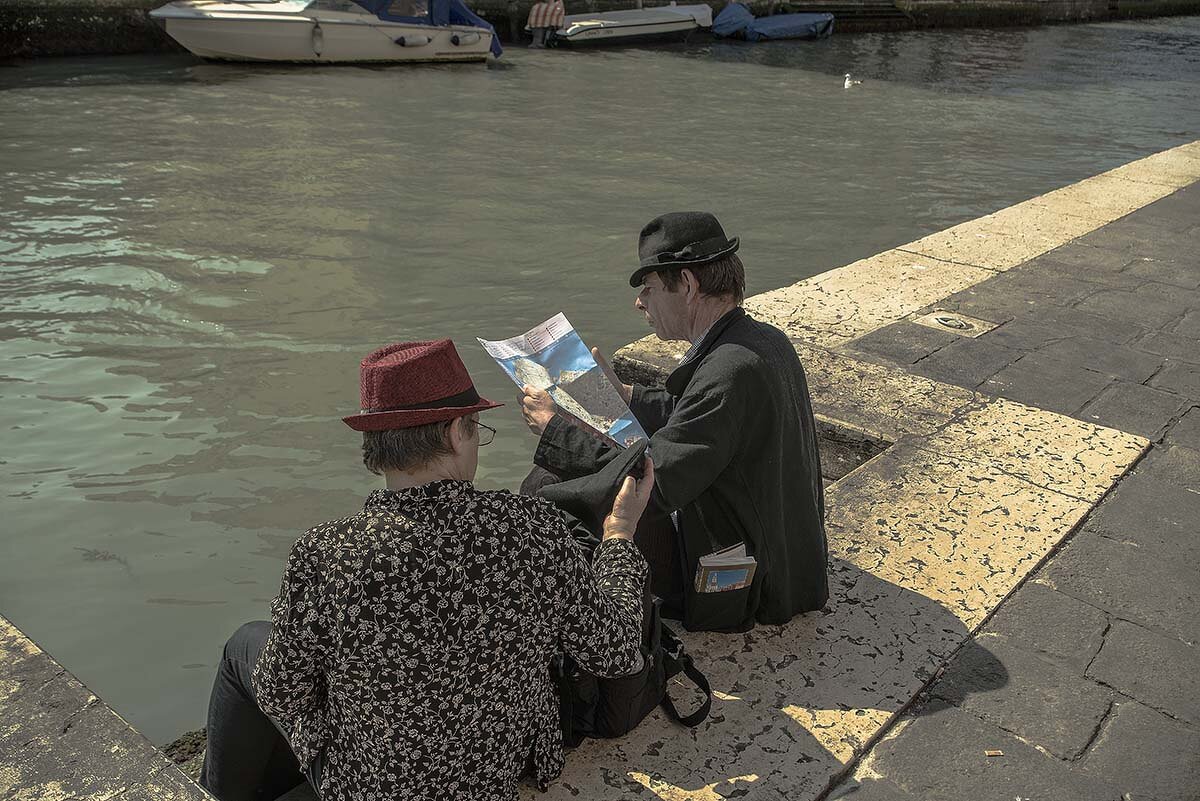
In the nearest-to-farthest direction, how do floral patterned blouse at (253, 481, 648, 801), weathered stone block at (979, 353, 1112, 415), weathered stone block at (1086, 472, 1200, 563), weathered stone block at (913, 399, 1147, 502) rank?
floral patterned blouse at (253, 481, 648, 801)
weathered stone block at (1086, 472, 1200, 563)
weathered stone block at (913, 399, 1147, 502)
weathered stone block at (979, 353, 1112, 415)

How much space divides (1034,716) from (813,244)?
6813 mm

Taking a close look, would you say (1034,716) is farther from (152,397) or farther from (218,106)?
(218,106)

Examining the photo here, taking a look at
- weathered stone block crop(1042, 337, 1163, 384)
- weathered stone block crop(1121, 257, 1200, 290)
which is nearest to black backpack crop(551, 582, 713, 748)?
weathered stone block crop(1042, 337, 1163, 384)

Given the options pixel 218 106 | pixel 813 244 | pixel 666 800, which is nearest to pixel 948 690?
pixel 666 800

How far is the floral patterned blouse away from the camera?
5.99ft

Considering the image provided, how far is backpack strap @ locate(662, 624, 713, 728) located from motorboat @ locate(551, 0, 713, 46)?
18.6 m

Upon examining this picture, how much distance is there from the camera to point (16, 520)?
4570 millimetres

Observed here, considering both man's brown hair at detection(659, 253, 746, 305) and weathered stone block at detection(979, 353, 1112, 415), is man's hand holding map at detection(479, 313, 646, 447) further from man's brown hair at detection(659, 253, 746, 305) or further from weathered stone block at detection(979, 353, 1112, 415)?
weathered stone block at detection(979, 353, 1112, 415)

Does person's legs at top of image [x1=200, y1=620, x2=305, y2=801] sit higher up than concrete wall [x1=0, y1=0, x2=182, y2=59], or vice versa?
concrete wall [x1=0, y1=0, x2=182, y2=59]

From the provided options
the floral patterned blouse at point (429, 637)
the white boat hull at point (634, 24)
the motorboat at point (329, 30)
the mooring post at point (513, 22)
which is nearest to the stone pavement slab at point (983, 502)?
the floral patterned blouse at point (429, 637)

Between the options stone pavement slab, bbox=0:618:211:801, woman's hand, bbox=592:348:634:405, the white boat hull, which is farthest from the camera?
the white boat hull

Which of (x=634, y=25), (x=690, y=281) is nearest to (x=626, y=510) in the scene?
(x=690, y=281)

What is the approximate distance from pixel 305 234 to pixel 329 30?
8.91m

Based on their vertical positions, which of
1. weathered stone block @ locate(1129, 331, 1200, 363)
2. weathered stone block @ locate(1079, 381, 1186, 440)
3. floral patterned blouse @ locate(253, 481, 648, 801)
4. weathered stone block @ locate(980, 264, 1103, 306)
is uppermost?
floral patterned blouse @ locate(253, 481, 648, 801)
